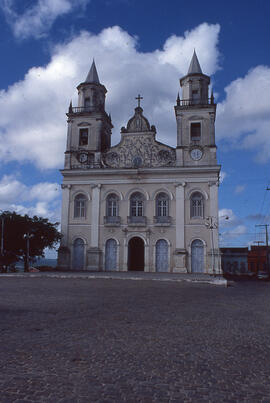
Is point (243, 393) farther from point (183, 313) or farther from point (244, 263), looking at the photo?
point (244, 263)

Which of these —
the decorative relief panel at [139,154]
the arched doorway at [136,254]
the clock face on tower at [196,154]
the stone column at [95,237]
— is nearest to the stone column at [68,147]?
the decorative relief panel at [139,154]

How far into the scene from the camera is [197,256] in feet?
97.5

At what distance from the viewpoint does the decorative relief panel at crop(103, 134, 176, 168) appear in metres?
32.0

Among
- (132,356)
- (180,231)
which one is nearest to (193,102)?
(180,231)

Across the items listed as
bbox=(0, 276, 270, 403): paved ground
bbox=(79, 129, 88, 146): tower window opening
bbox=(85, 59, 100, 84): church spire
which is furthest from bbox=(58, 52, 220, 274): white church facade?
bbox=(0, 276, 270, 403): paved ground

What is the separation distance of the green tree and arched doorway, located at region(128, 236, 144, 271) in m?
6.82

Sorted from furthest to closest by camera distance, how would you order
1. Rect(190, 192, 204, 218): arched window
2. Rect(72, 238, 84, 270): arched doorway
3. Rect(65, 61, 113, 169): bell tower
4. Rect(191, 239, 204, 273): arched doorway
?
Rect(65, 61, 113, 169): bell tower, Rect(72, 238, 84, 270): arched doorway, Rect(190, 192, 204, 218): arched window, Rect(191, 239, 204, 273): arched doorway

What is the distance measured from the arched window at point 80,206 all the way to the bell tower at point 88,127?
9.50 ft

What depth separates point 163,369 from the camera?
4.48m

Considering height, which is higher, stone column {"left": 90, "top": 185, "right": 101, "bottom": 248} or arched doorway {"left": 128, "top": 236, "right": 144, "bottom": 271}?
stone column {"left": 90, "top": 185, "right": 101, "bottom": 248}

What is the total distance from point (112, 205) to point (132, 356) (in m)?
27.4

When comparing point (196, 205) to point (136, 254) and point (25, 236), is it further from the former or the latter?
point (25, 236)

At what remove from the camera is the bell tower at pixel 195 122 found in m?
Answer: 31.1

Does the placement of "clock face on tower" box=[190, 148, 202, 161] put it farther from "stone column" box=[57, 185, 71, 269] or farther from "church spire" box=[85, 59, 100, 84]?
"church spire" box=[85, 59, 100, 84]
